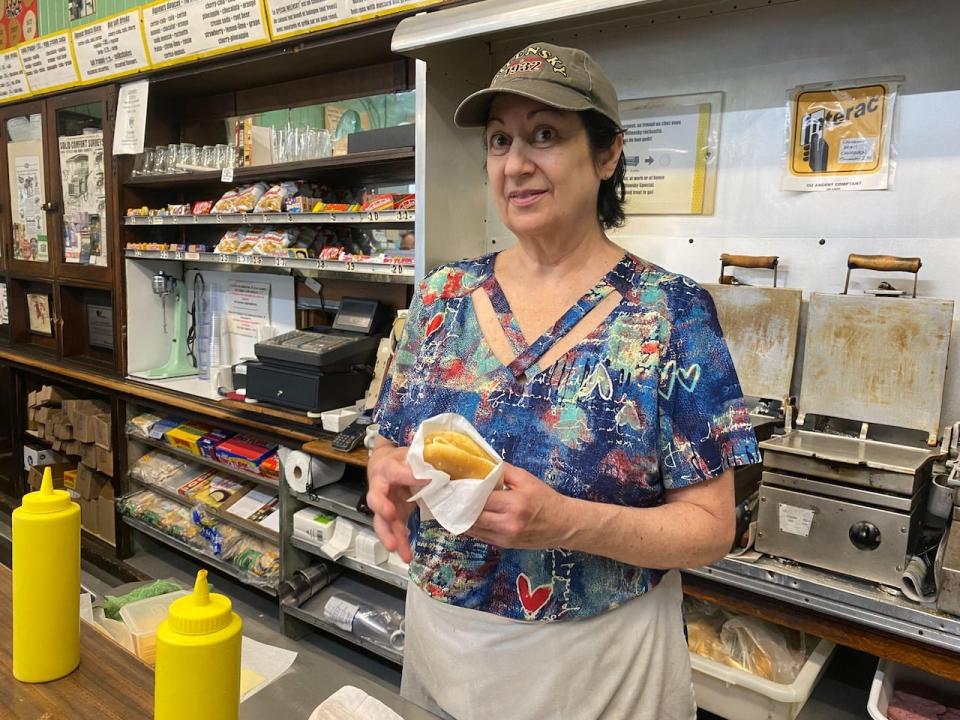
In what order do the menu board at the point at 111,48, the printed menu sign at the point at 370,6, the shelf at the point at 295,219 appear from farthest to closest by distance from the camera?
1. the menu board at the point at 111,48
2. the shelf at the point at 295,219
3. the printed menu sign at the point at 370,6

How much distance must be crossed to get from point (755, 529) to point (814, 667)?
345mm

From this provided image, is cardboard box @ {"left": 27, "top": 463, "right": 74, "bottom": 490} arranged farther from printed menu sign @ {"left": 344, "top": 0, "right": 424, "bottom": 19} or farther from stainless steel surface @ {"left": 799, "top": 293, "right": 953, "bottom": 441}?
stainless steel surface @ {"left": 799, "top": 293, "right": 953, "bottom": 441}

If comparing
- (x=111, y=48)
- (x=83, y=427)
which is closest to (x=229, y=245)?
(x=111, y=48)

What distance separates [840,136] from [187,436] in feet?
9.39

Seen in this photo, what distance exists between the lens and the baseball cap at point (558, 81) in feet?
3.24

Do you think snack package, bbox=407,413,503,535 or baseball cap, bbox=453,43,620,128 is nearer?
snack package, bbox=407,413,503,535

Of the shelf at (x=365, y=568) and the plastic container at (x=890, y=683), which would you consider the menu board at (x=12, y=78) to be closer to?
the shelf at (x=365, y=568)

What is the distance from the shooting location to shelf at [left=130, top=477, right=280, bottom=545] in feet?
9.00

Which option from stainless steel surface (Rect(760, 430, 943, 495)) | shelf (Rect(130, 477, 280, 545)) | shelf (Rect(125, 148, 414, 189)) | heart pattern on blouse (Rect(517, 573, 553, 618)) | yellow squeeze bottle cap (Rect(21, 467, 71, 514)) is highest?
shelf (Rect(125, 148, 414, 189))

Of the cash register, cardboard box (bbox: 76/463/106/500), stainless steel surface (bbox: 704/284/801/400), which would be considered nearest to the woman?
stainless steel surface (bbox: 704/284/801/400)

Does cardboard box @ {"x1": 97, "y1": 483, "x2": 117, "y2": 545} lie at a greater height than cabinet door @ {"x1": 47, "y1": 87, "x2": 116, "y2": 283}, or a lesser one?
lesser

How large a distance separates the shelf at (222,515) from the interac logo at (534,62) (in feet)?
7.09

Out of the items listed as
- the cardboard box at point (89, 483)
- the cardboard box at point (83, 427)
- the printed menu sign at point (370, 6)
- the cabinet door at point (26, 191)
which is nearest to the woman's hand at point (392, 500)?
the printed menu sign at point (370, 6)

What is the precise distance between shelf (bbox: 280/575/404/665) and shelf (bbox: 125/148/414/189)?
5.38 feet
